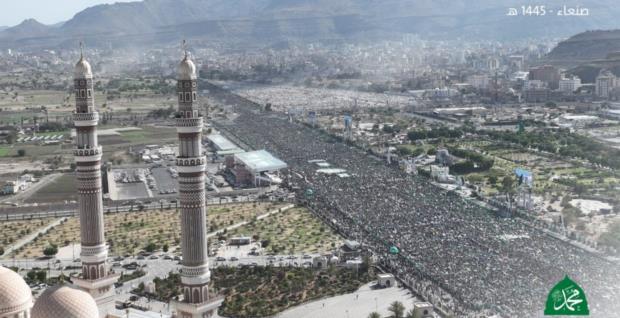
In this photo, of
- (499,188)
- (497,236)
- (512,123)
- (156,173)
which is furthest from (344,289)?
(512,123)

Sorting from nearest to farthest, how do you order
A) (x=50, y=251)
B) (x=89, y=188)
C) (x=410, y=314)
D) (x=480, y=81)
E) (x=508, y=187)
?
1. (x=89, y=188)
2. (x=410, y=314)
3. (x=50, y=251)
4. (x=508, y=187)
5. (x=480, y=81)

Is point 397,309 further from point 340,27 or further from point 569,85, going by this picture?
point 340,27

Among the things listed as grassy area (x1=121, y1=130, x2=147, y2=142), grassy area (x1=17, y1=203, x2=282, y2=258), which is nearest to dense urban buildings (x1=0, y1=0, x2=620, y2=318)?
grassy area (x1=17, y1=203, x2=282, y2=258)

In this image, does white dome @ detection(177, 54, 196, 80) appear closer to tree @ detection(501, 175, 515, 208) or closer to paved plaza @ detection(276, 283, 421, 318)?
paved plaza @ detection(276, 283, 421, 318)

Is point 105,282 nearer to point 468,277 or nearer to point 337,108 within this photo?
point 468,277

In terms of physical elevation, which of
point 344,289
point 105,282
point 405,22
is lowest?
point 344,289

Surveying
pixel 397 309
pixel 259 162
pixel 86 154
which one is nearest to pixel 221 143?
pixel 259 162

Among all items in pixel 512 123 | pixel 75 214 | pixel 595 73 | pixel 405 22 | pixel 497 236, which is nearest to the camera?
pixel 497 236
